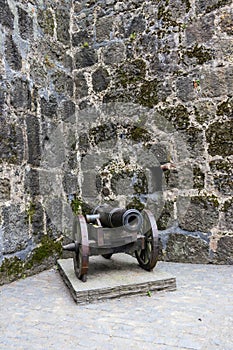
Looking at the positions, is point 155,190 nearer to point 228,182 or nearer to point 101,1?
point 228,182

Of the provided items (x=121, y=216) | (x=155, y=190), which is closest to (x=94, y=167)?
(x=155, y=190)

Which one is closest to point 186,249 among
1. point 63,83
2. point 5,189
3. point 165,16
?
point 5,189

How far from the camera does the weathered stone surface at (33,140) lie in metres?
2.84

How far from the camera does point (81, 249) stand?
2332mm

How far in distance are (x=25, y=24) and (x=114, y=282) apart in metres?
2.22

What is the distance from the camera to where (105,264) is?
2787 mm

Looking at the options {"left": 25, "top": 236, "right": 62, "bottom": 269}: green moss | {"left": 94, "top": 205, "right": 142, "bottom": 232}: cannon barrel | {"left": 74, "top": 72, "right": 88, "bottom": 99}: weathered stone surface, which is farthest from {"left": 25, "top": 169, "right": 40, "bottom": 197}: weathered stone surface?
{"left": 74, "top": 72, "right": 88, "bottom": 99}: weathered stone surface

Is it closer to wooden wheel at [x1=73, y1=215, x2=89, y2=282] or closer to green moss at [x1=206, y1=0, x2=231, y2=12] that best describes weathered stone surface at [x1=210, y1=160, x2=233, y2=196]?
wooden wheel at [x1=73, y1=215, x2=89, y2=282]

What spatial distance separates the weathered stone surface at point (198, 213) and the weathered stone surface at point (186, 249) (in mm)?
97

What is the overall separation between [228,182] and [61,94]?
175 cm

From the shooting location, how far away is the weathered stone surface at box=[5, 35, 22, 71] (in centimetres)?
269

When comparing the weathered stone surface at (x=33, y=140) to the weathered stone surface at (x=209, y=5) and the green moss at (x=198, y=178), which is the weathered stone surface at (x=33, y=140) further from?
the weathered stone surface at (x=209, y=5)

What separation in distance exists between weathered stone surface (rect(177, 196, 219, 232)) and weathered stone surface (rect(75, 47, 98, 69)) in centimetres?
164

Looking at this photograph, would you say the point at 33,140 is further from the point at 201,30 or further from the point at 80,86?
the point at 201,30
